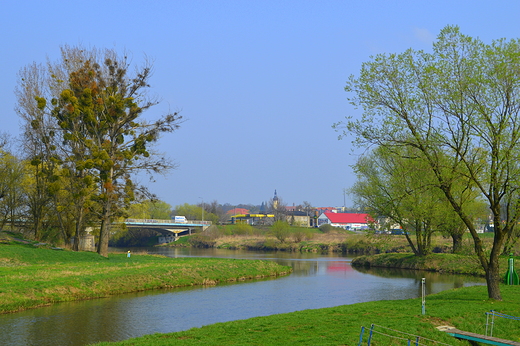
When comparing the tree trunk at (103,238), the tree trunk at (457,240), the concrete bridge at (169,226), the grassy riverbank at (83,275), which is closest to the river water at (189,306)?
the grassy riverbank at (83,275)

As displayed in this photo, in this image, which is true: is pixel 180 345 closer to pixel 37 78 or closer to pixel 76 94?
pixel 76 94

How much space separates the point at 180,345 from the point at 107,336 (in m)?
5.18

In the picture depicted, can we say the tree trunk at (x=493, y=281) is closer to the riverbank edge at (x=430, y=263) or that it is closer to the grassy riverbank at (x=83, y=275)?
the riverbank edge at (x=430, y=263)

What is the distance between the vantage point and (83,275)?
88.2 feet

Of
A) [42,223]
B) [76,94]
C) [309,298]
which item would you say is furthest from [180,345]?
[42,223]

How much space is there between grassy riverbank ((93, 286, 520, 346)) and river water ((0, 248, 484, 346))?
136 inches

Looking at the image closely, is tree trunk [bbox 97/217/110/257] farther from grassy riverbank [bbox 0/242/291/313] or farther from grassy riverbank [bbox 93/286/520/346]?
grassy riverbank [bbox 93/286/520/346]

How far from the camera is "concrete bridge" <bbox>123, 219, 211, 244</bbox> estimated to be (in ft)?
305

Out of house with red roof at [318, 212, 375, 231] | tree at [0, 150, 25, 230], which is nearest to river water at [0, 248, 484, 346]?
tree at [0, 150, 25, 230]

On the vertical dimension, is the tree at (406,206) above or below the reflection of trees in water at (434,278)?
above

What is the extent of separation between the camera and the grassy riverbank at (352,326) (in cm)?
1312

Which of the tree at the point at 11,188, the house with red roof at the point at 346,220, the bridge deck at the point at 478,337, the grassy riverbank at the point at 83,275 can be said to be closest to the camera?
the bridge deck at the point at 478,337

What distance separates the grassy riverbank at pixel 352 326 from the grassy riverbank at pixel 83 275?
10.6 meters

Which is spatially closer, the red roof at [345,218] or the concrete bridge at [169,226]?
the concrete bridge at [169,226]
